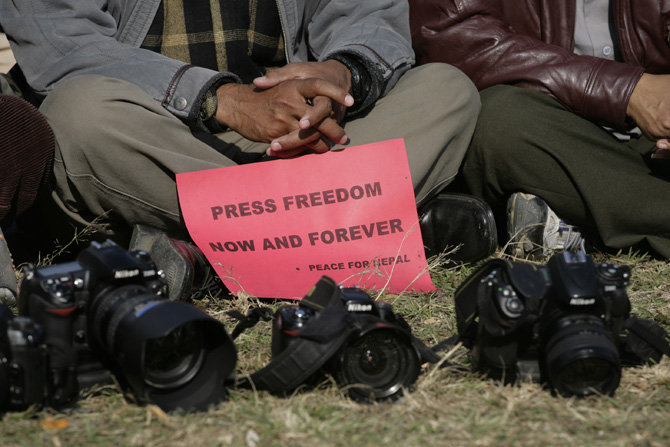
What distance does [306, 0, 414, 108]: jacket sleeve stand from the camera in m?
2.33

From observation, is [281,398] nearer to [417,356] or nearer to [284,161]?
[417,356]

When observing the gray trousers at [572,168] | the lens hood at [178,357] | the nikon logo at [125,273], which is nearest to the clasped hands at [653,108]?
the gray trousers at [572,168]

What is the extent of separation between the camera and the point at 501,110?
2.33 m

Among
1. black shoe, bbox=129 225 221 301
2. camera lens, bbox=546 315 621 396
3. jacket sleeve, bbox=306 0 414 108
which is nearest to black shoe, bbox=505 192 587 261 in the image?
jacket sleeve, bbox=306 0 414 108

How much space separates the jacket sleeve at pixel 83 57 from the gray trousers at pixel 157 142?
0.23 feet

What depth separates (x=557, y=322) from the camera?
139cm

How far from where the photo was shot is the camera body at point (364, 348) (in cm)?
140

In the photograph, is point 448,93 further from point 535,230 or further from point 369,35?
point 535,230

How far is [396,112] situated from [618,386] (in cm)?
120

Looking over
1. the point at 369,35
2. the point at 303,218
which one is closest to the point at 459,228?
the point at 303,218

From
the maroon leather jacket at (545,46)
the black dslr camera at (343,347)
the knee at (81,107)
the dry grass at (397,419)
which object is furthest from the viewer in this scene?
the maroon leather jacket at (545,46)

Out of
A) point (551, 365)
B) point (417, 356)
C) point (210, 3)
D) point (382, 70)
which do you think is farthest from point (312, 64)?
point (551, 365)

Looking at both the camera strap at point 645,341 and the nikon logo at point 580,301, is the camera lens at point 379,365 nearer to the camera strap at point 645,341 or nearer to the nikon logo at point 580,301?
the nikon logo at point 580,301

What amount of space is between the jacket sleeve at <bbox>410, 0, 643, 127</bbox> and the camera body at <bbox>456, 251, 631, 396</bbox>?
1.09 metres
